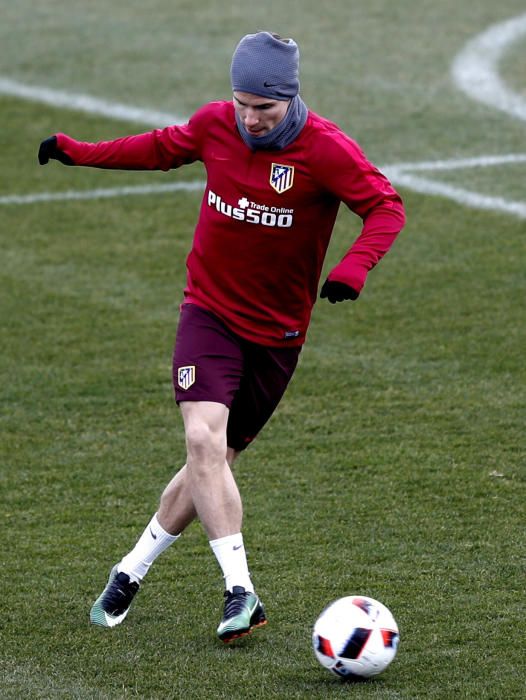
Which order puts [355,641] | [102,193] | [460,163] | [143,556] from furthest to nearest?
[460,163], [102,193], [143,556], [355,641]

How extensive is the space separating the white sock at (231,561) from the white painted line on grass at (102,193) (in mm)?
7196

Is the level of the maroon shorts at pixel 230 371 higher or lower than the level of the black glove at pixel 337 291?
lower

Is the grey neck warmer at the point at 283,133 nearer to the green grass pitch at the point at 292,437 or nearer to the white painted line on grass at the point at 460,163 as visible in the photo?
the green grass pitch at the point at 292,437

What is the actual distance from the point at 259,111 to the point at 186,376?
3.35 feet

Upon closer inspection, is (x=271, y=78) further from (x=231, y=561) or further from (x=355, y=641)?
(x=355, y=641)

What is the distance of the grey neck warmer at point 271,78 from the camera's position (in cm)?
527

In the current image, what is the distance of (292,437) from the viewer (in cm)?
771

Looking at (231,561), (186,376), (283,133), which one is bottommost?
(231,561)

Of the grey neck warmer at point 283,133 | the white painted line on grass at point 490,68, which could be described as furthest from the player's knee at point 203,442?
the white painted line on grass at point 490,68

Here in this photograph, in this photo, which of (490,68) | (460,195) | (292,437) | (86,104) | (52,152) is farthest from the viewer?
(490,68)

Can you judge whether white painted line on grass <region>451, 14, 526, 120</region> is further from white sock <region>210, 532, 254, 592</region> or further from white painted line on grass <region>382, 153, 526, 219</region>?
white sock <region>210, 532, 254, 592</region>

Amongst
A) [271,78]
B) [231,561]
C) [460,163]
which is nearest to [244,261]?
[271,78]

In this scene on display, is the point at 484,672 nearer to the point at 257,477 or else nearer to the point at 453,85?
the point at 257,477

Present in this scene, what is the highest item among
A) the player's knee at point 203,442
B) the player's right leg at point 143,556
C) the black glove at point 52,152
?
the black glove at point 52,152
